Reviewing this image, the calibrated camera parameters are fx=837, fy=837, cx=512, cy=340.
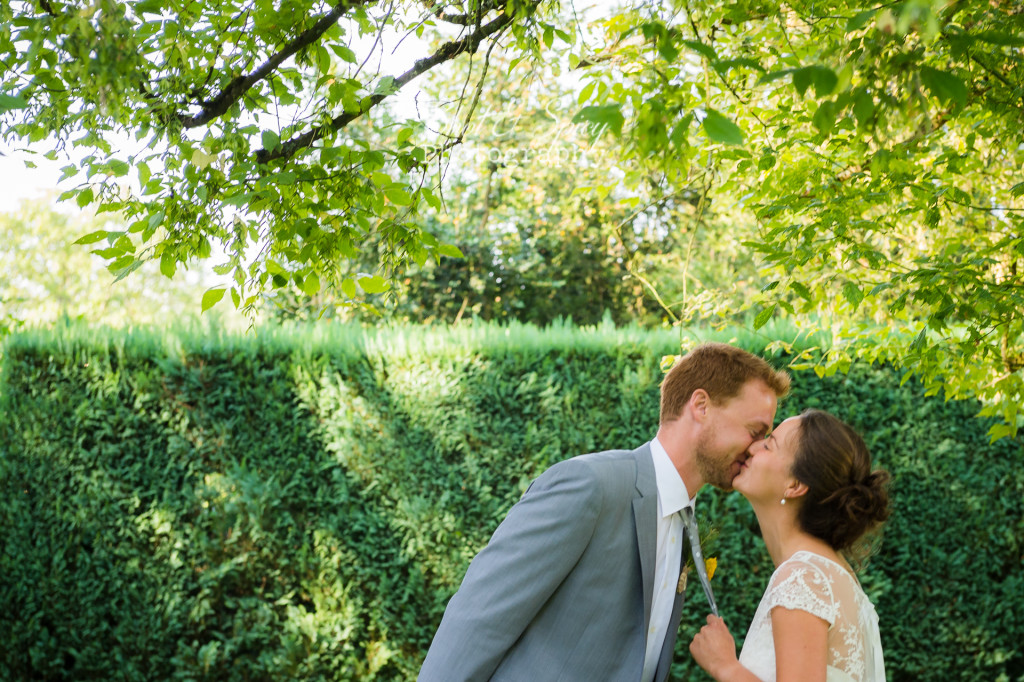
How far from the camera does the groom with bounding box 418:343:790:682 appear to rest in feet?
6.76

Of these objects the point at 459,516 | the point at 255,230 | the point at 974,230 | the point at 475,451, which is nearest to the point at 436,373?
the point at 475,451

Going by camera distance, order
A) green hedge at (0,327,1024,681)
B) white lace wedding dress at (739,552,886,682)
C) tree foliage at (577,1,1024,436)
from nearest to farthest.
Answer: white lace wedding dress at (739,552,886,682), tree foliage at (577,1,1024,436), green hedge at (0,327,1024,681)

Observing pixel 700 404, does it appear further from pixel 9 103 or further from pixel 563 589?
pixel 9 103

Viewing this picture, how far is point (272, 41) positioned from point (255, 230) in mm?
659

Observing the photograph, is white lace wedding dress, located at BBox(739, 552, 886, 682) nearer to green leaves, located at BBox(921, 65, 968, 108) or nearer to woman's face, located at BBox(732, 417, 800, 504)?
woman's face, located at BBox(732, 417, 800, 504)

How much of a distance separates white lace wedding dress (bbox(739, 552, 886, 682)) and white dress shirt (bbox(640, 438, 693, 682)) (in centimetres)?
29

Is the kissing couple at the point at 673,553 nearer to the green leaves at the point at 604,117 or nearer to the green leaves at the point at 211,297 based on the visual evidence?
the green leaves at the point at 604,117

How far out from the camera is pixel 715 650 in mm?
2463

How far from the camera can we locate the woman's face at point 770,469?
254 cm

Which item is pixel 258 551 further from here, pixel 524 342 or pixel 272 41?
pixel 272 41

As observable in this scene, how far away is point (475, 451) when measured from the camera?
219 inches

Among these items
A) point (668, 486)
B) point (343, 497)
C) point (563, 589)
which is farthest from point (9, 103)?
point (343, 497)

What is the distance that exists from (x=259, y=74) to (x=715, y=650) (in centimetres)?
232

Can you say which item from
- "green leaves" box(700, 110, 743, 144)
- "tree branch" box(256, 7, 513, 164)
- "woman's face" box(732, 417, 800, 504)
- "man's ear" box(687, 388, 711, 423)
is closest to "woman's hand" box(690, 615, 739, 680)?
"woman's face" box(732, 417, 800, 504)
